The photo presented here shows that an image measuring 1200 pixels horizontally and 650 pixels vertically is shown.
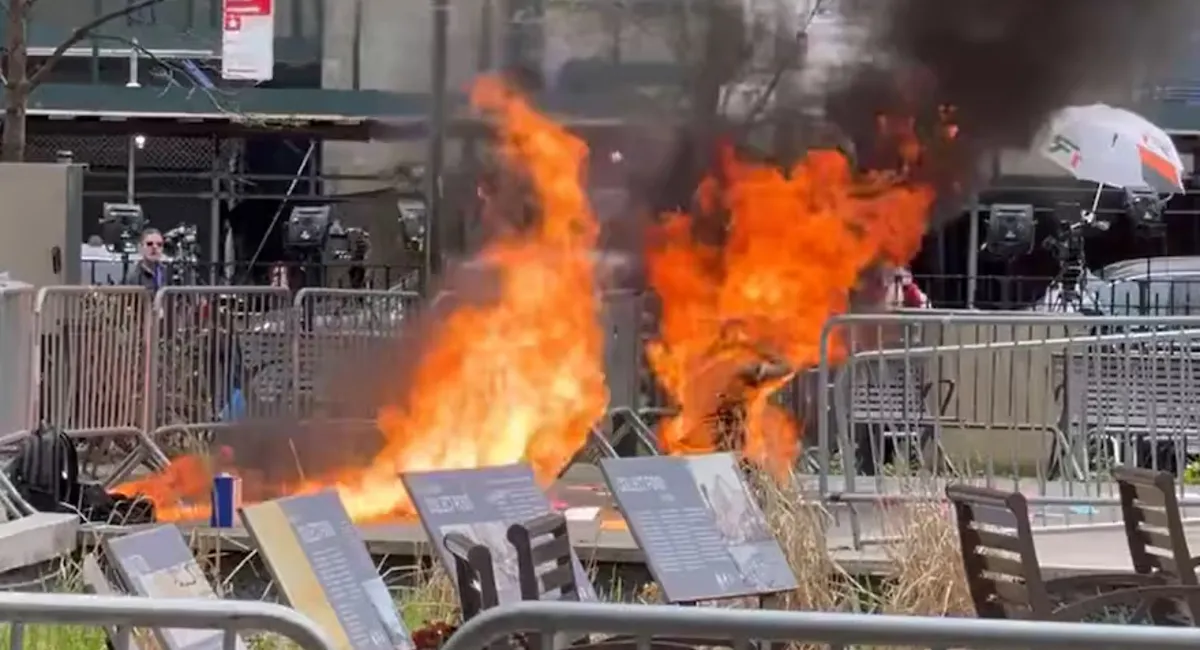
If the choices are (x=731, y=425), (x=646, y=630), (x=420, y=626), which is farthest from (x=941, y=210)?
(x=646, y=630)

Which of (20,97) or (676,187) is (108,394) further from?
(20,97)

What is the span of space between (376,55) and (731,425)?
14.2 feet

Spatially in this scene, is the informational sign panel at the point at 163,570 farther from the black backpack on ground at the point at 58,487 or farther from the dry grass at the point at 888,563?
the black backpack on ground at the point at 58,487

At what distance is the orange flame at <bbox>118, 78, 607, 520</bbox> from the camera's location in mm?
9258

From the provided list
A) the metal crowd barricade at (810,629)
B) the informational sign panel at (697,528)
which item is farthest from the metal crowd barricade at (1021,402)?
the metal crowd barricade at (810,629)

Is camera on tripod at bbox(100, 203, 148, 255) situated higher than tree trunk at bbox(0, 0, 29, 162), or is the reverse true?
tree trunk at bbox(0, 0, 29, 162)

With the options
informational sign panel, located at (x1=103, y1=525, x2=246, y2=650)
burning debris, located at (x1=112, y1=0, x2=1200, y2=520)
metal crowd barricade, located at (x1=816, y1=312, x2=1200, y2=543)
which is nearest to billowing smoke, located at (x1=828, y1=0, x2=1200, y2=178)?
burning debris, located at (x1=112, y1=0, x2=1200, y2=520)

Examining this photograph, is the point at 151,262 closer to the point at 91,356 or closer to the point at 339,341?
the point at 339,341

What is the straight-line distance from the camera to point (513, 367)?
975 centimetres

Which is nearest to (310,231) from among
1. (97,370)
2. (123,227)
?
(123,227)

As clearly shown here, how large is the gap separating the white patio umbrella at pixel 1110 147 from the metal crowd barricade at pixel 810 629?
26.5 feet

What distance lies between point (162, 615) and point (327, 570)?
6.43 feet

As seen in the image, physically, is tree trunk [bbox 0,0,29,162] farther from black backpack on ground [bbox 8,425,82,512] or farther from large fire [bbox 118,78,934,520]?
black backpack on ground [bbox 8,425,82,512]

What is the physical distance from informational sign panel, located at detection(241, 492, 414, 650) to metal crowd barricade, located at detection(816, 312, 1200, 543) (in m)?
3.60
